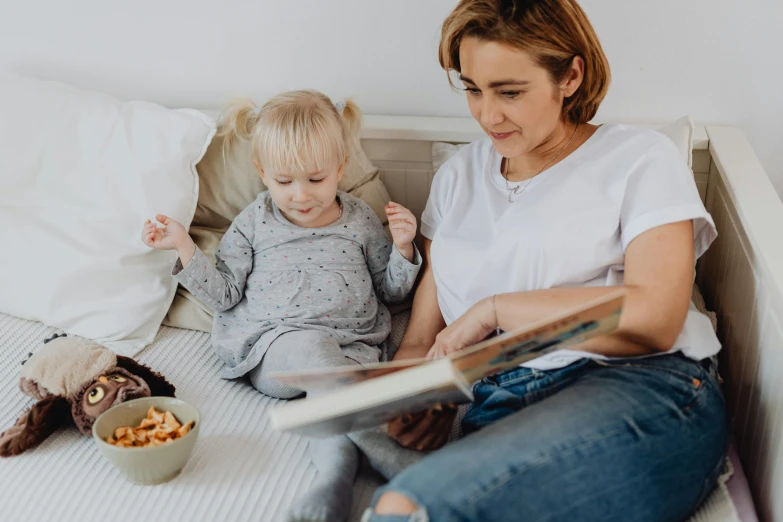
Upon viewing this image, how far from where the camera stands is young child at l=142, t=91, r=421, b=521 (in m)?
1.40

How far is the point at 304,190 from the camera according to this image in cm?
143

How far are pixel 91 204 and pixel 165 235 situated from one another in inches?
8.7

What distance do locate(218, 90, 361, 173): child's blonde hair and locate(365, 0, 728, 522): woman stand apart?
23 cm

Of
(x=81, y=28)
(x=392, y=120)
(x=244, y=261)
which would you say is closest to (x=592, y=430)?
(x=244, y=261)

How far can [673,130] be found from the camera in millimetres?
1415

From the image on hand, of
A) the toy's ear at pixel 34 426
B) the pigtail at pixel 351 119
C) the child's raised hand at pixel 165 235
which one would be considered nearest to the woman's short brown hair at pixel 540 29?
the pigtail at pixel 351 119

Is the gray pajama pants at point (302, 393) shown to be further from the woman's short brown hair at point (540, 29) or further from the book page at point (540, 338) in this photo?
the woman's short brown hair at point (540, 29)

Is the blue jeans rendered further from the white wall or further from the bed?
the white wall

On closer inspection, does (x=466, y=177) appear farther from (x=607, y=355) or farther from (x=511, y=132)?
(x=607, y=355)

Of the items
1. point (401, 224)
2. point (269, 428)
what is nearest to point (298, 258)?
point (401, 224)

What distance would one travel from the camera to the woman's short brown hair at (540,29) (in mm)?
1166

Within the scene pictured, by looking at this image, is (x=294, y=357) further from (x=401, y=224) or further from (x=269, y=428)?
(x=401, y=224)

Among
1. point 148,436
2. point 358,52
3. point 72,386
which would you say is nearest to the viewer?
point 148,436

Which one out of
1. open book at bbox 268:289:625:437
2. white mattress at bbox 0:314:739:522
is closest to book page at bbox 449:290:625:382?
open book at bbox 268:289:625:437
